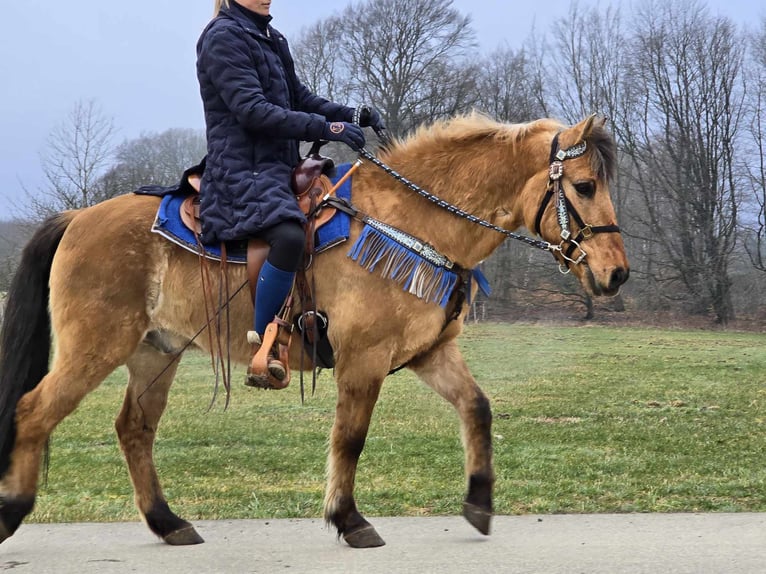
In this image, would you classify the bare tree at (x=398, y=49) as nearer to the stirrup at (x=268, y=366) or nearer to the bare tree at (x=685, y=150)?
the bare tree at (x=685, y=150)

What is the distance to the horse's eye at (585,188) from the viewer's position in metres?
4.57

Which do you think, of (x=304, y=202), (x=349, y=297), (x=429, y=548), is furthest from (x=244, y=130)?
(x=429, y=548)

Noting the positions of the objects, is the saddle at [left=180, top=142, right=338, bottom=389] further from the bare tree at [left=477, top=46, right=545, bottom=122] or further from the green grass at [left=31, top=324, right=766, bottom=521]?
the bare tree at [left=477, top=46, right=545, bottom=122]

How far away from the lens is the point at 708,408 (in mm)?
11117

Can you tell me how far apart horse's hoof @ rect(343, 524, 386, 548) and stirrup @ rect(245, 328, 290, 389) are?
87cm

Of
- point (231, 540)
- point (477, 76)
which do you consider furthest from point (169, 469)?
point (477, 76)

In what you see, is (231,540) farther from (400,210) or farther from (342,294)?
(400,210)

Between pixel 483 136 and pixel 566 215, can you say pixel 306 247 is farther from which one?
pixel 566 215

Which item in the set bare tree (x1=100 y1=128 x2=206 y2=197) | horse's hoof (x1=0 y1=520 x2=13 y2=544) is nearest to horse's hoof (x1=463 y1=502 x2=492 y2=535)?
horse's hoof (x1=0 y1=520 x2=13 y2=544)

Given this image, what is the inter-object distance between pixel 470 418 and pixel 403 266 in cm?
96

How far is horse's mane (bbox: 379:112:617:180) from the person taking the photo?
4664 millimetres

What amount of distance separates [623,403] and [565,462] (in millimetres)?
4592

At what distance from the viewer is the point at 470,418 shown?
16.0 ft

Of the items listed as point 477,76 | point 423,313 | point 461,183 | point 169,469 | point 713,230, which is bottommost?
point 169,469
